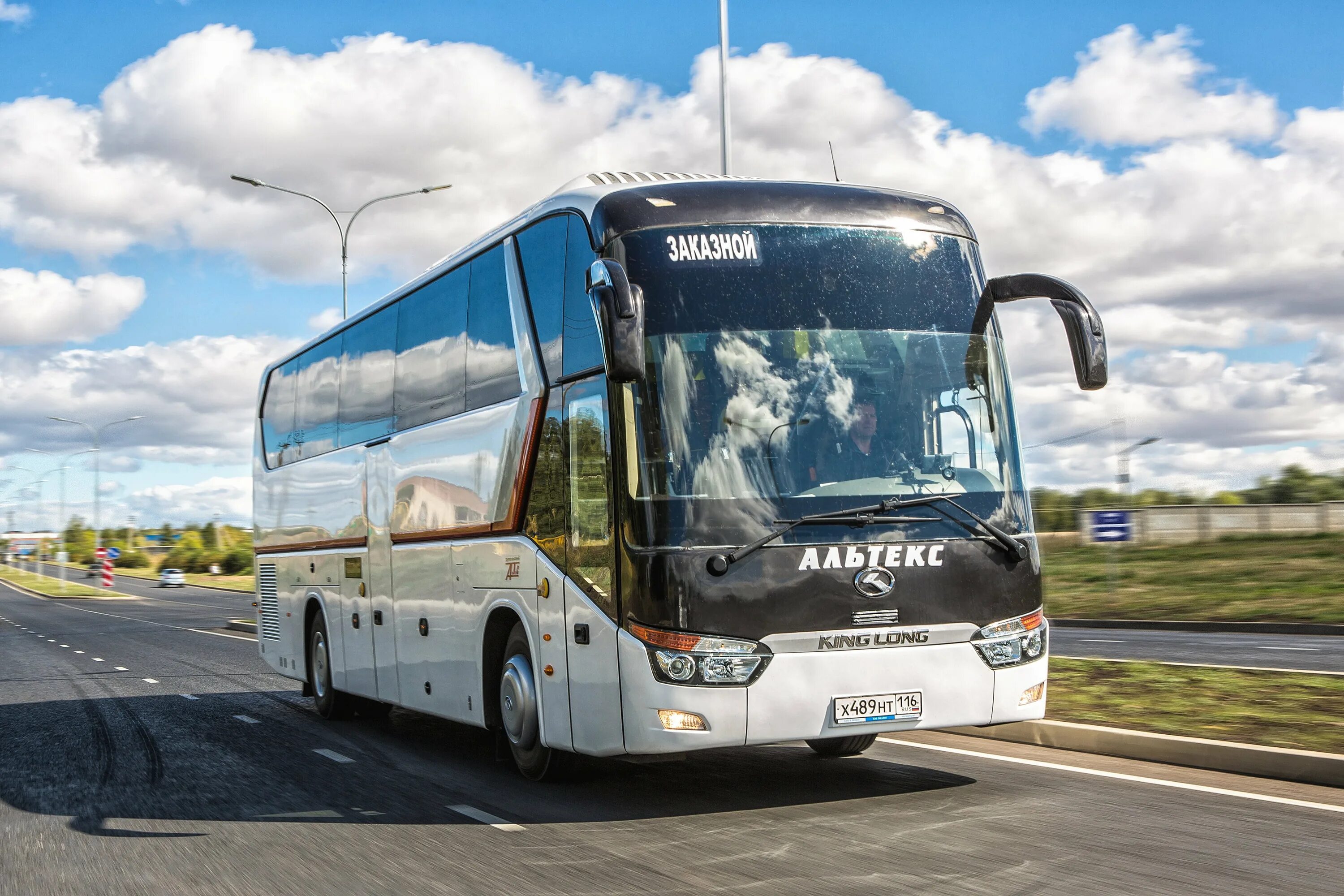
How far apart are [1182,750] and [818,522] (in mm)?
3015

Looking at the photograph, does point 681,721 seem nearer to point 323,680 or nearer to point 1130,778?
point 1130,778

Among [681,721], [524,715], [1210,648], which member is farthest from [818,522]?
[1210,648]

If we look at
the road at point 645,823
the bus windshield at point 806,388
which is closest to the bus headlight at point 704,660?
the bus windshield at point 806,388

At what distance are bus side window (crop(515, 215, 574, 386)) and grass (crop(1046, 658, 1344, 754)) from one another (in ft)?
15.2

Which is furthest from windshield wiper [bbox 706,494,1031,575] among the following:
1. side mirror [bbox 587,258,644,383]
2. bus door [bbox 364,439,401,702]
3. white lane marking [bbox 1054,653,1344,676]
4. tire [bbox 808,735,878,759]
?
white lane marking [bbox 1054,653,1344,676]

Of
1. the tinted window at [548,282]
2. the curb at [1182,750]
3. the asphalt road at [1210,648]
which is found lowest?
the asphalt road at [1210,648]

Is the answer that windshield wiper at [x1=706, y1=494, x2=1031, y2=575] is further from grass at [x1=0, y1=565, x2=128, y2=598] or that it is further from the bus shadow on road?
grass at [x1=0, y1=565, x2=128, y2=598]

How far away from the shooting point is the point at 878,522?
7594 millimetres

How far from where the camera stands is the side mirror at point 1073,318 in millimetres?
8008

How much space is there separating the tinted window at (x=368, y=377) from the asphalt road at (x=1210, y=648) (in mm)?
8937

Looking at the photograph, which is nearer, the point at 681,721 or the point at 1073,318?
the point at 681,721

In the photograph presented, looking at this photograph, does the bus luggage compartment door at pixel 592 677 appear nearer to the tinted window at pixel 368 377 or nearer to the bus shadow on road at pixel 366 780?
the bus shadow on road at pixel 366 780

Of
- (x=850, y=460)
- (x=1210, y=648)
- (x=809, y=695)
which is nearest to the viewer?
(x=809, y=695)

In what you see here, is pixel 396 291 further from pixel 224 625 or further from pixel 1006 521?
pixel 224 625
